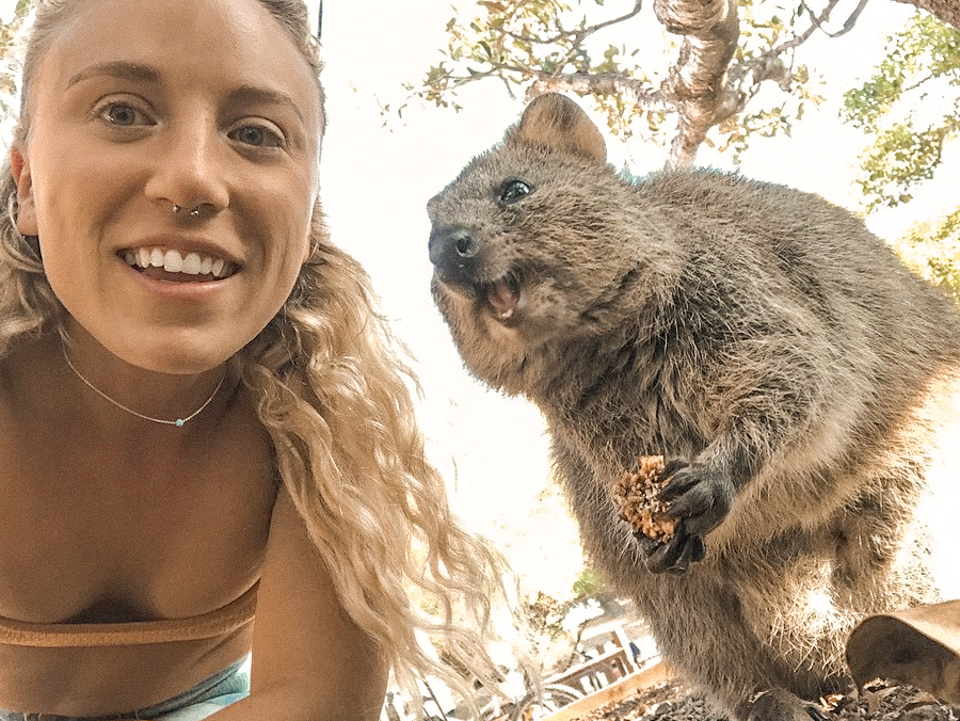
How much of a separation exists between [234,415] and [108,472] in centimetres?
18

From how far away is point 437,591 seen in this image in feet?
4.43

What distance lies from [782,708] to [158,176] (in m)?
0.94

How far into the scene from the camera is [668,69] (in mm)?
1423

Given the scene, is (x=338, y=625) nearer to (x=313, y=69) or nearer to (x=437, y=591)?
(x=437, y=591)

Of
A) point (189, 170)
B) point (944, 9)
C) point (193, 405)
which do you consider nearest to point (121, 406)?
point (193, 405)

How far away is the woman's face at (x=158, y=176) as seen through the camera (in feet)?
3.38

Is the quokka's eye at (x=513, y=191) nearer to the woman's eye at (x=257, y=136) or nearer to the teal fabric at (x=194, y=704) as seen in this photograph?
the woman's eye at (x=257, y=136)

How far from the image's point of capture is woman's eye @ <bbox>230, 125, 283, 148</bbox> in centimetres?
111

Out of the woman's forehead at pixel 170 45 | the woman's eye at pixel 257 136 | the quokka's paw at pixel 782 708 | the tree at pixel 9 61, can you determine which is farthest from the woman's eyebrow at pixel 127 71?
the quokka's paw at pixel 782 708

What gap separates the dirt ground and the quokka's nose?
0.66m

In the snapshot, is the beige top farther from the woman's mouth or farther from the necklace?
the woman's mouth

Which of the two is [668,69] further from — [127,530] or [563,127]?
[127,530]

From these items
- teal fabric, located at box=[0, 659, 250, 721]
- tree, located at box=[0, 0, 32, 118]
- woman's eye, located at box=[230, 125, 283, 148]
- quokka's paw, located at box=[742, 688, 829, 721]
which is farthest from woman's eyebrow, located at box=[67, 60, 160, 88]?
quokka's paw, located at box=[742, 688, 829, 721]

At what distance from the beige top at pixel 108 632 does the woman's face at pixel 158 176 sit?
0.43m
